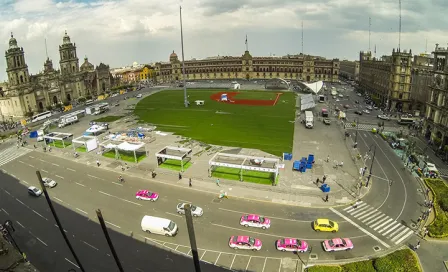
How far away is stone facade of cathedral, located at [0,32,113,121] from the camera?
101 m

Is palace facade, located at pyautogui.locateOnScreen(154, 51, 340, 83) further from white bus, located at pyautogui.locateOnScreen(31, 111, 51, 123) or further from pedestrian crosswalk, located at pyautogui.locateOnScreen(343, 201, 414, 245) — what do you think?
pedestrian crosswalk, located at pyautogui.locateOnScreen(343, 201, 414, 245)

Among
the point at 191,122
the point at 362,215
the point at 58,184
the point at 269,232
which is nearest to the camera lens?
the point at 269,232

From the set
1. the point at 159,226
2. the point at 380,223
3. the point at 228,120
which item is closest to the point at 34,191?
the point at 159,226

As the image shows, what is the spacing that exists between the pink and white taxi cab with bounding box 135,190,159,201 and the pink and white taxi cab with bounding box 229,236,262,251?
15.6 meters

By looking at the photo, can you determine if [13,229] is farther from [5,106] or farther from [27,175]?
[5,106]

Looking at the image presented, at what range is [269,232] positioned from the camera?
37.1m

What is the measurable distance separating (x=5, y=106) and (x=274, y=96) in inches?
4050

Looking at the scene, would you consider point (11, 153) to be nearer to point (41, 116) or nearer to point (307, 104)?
point (41, 116)

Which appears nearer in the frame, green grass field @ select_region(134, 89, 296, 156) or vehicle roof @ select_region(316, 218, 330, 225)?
vehicle roof @ select_region(316, 218, 330, 225)

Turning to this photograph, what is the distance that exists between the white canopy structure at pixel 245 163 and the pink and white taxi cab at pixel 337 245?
53.2 ft

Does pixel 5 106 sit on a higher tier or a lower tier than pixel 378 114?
Answer: higher

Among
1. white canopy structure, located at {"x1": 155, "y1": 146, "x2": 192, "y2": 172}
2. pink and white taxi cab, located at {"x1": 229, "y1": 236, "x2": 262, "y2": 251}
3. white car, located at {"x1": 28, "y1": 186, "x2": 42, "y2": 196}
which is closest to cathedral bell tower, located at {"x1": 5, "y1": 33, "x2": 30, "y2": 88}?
white car, located at {"x1": 28, "y1": 186, "x2": 42, "y2": 196}

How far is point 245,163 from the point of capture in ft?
175

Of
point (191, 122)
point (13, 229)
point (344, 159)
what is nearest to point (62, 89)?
point (191, 122)
